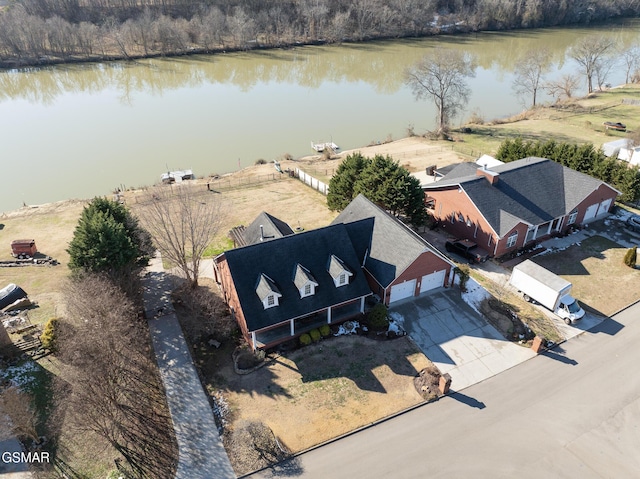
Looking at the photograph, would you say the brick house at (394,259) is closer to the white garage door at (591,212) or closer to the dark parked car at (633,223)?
the white garage door at (591,212)

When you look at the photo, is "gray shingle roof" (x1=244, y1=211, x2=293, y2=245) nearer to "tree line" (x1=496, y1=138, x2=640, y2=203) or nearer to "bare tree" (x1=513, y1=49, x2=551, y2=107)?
"tree line" (x1=496, y1=138, x2=640, y2=203)

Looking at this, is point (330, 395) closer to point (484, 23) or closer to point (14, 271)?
point (14, 271)

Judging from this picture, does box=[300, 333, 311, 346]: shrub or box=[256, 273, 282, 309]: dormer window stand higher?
box=[256, 273, 282, 309]: dormer window

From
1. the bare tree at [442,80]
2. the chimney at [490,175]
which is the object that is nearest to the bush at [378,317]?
the chimney at [490,175]

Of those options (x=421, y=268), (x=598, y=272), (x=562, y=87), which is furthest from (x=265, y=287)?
(x=562, y=87)

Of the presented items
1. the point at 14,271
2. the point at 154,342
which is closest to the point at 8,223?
the point at 14,271

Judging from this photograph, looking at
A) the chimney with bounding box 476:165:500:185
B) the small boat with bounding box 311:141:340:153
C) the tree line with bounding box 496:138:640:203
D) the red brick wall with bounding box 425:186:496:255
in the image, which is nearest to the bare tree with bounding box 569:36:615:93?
the tree line with bounding box 496:138:640:203
